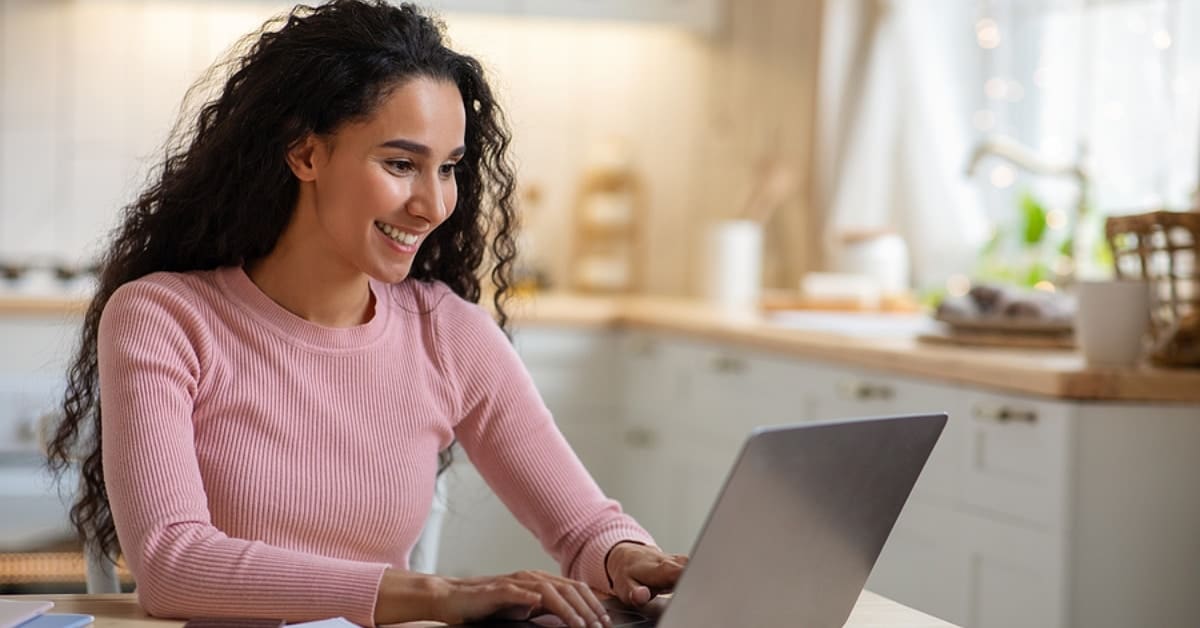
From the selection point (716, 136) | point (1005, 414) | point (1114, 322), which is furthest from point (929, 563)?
point (716, 136)

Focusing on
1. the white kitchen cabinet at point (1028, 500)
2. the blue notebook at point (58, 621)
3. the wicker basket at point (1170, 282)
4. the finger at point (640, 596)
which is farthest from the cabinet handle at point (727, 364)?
the blue notebook at point (58, 621)

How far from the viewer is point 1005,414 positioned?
2240 mm

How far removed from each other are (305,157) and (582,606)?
0.58 meters

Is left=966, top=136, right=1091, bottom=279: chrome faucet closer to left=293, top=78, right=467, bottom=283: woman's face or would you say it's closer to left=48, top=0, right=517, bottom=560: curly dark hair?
left=48, top=0, right=517, bottom=560: curly dark hair

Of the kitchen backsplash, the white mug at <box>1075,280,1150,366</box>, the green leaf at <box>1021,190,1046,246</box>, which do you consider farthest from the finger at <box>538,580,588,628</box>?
the kitchen backsplash

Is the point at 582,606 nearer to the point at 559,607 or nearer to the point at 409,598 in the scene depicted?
the point at 559,607

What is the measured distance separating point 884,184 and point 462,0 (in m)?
1.17

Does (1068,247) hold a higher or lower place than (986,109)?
lower

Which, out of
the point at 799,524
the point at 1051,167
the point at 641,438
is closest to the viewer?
the point at 799,524

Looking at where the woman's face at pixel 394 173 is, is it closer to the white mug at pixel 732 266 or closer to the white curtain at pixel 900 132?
the white curtain at pixel 900 132

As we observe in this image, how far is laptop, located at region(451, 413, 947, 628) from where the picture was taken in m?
1.04

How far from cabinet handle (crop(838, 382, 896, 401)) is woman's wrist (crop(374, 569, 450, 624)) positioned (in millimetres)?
1473

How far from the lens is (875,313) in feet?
10.8

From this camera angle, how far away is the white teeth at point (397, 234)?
1492 millimetres
